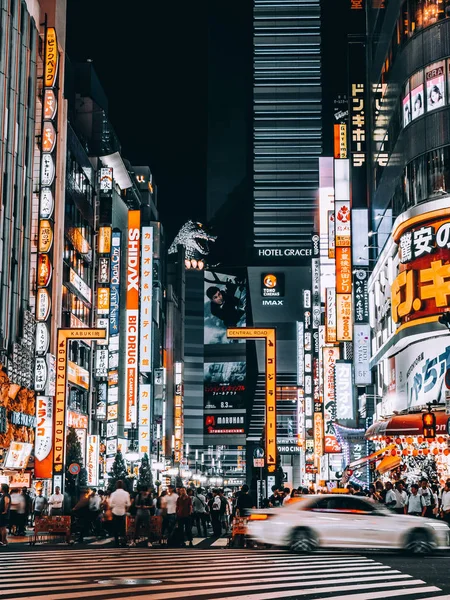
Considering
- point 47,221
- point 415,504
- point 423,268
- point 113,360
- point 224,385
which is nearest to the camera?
point 415,504

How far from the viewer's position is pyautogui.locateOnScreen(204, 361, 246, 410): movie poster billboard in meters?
165

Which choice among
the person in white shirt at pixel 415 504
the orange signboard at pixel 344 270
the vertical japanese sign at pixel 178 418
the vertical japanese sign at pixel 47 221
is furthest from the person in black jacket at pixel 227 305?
the person in white shirt at pixel 415 504

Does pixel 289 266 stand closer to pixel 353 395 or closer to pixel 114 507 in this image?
pixel 353 395

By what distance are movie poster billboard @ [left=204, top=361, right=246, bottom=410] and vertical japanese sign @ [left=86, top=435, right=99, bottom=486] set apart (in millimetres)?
101173

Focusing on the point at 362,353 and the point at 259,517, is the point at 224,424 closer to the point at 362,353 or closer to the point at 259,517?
the point at 362,353

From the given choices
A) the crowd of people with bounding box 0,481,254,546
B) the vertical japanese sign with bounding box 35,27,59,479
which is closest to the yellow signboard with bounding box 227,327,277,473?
the crowd of people with bounding box 0,481,254,546

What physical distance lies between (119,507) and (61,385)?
15608 millimetres

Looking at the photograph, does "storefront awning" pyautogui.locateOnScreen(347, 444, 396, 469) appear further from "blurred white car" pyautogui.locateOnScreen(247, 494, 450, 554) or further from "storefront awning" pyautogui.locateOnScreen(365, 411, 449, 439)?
"blurred white car" pyautogui.locateOnScreen(247, 494, 450, 554)

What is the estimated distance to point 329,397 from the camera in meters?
61.9

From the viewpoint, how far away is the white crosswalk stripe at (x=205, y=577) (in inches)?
537

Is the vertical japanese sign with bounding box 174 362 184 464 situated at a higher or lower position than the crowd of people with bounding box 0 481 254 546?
higher

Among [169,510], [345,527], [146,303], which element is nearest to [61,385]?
[169,510]

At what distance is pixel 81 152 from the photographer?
74562 millimetres

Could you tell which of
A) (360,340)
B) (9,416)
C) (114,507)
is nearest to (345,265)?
(360,340)
